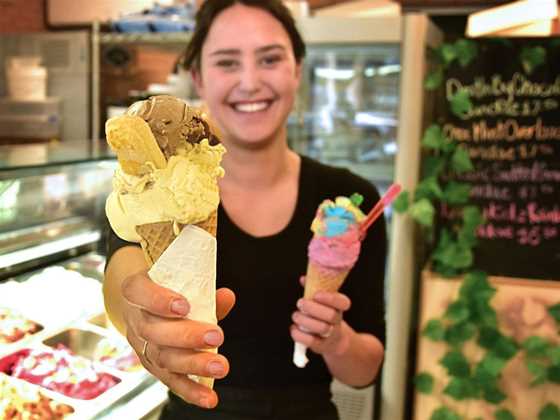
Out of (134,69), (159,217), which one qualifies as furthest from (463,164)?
(134,69)

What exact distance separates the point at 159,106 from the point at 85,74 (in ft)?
12.1

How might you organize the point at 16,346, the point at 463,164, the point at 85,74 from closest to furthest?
1. the point at 16,346
2. the point at 463,164
3. the point at 85,74

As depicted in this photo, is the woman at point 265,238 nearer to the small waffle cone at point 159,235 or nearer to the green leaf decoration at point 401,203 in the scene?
the small waffle cone at point 159,235

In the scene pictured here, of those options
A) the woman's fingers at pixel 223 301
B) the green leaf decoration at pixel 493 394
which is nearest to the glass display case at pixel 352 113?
the green leaf decoration at pixel 493 394

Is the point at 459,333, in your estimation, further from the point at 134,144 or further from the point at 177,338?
the point at 134,144

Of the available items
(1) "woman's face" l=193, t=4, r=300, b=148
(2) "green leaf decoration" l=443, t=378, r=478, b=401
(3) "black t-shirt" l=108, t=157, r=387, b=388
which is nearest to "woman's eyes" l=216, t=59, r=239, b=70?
(1) "woman's face" l=193, t=4, r=300, b=148

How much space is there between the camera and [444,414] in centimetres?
254

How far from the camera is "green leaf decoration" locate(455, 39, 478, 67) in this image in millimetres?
2480

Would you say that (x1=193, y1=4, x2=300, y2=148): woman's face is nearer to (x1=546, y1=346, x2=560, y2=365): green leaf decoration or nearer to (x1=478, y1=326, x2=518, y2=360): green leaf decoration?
(x1=478, y1=326, x2=518, y2=360): green leaf decoration

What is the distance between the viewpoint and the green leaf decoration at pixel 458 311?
2.46 m

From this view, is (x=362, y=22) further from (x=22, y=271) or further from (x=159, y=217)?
(x=159, y=217)

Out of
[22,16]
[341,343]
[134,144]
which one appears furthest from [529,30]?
[22,16]

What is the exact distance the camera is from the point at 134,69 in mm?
4422

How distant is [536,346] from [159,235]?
2.02 m
